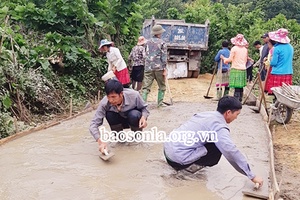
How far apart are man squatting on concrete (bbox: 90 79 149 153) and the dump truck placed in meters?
8.44

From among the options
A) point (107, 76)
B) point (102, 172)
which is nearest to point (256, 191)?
point (102, 172)

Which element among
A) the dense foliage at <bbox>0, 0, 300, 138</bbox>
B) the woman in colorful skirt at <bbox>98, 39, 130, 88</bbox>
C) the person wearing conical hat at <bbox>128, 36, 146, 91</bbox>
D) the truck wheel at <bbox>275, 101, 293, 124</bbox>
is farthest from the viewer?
the person wearing conical hat at <bbox>128, 36, 146, 91</bbox>

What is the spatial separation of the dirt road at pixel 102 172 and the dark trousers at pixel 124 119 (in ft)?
0.85

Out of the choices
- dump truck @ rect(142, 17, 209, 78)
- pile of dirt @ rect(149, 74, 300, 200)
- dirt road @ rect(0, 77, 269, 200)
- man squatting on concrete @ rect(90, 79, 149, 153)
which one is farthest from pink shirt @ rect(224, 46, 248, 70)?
dump truck @ rect(142, 17, 209, 78)

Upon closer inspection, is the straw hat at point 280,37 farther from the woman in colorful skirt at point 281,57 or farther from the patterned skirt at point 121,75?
the patterned skirt at point 121,75

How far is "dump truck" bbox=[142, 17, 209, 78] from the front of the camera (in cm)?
1318

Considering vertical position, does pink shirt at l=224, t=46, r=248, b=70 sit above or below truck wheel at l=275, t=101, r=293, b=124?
above

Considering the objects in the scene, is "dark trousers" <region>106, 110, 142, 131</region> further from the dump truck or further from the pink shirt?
the dump truck

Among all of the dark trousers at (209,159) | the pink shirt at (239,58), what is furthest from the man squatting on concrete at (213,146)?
the pink shirt at (239,58)

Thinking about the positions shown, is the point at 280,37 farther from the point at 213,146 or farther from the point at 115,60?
the point at 213,146

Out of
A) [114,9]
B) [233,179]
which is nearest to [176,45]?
[114,9]

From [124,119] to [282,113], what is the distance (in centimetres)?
370

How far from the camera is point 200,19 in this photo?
15.4 meters

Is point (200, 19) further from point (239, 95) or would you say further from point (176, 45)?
point (239, 95)
